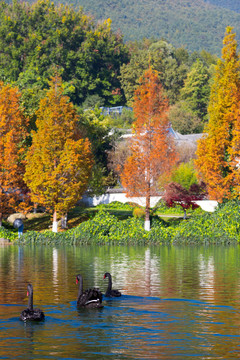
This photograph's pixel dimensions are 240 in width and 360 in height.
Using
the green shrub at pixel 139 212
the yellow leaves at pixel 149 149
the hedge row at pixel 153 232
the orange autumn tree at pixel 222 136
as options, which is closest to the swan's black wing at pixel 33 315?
the hedge row at pixel 153 232

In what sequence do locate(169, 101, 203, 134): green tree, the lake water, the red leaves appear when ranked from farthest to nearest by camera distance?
locate(169, 101, 203, 134): green tree, the red leaves, the lake water

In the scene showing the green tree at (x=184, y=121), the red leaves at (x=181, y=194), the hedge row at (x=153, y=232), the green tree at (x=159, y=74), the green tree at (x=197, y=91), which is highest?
the green tree at (x=159, y=74)

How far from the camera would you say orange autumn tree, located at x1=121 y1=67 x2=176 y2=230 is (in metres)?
44.3

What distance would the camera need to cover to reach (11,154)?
48094 millimetres

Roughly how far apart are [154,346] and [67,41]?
108095mm

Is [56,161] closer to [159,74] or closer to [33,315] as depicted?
[33,315]

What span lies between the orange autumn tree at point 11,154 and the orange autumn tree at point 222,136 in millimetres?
13831

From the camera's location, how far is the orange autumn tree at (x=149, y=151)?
44.3 meters

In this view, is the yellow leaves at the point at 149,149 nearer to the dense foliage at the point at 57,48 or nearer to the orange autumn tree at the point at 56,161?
the orange autumn tree at the point at 56,161

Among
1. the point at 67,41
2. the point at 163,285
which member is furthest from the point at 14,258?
the point at 67,41

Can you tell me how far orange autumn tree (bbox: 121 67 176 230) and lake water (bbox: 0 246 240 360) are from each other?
12.7 meters

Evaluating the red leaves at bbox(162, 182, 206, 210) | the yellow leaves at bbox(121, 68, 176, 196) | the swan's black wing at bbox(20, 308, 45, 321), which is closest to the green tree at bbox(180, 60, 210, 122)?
the red leaves at bbox(162, 182, 206, 210)

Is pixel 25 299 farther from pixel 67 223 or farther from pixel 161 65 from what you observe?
pixel 161 65

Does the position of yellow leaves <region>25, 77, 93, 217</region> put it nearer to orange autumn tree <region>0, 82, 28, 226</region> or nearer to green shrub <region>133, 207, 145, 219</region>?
orange autumn tree <region>0, 82, 28, 226</region>
